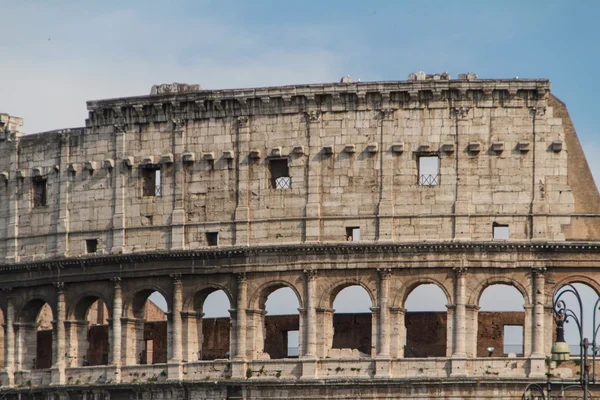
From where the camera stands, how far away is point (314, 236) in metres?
63.8

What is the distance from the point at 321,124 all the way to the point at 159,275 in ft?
27.6

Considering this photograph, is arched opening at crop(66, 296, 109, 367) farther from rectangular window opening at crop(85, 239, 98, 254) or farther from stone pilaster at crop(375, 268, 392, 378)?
stone pilaster at crop(375, 268, 392, 378)

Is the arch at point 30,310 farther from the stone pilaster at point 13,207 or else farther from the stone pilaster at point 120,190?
the stone pilaster at point 120,190

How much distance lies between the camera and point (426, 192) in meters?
63.2

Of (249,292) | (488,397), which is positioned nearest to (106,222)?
(249,292)

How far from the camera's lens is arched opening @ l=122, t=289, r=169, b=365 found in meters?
66.7

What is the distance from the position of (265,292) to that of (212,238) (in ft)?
9.58

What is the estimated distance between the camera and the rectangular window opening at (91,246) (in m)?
67.8

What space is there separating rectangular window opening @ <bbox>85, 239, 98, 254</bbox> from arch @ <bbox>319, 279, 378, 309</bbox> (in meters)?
9.75

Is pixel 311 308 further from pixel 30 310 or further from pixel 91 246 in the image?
pixel 30 310

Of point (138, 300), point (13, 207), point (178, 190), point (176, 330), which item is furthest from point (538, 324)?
point (13, 207)

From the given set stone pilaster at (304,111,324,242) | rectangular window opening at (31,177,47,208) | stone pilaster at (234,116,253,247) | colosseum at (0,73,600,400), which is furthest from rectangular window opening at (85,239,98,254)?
stone pilaster at (304,111,324,242)

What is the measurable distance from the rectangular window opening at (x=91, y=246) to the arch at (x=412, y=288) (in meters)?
12.4

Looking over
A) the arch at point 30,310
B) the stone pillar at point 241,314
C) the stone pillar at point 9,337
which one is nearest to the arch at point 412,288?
the stone pillar at point 241,314
